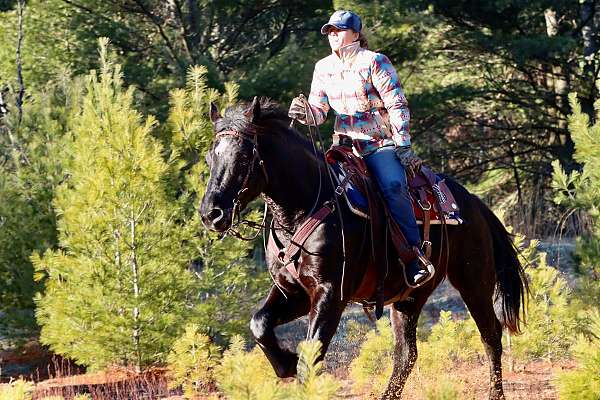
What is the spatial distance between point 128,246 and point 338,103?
4087 millimetres

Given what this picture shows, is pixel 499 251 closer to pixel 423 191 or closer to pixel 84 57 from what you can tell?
pixel 423 191

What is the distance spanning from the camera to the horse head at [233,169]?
505cm

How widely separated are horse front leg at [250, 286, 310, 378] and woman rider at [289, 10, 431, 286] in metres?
0.80

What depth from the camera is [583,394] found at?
509 centimetres

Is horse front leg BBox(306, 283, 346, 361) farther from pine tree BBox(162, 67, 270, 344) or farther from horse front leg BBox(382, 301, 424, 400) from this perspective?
pine tree BBox(162, 67, 270, 344)

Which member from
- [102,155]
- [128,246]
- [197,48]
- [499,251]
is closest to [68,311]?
[128,246]

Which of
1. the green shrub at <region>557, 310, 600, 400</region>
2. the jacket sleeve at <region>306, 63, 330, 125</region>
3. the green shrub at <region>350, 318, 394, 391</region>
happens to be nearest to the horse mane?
the jacket sleeve at <region>306, 63, 330, 125</region>

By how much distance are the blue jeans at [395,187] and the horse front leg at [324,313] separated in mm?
752

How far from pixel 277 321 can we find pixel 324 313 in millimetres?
389

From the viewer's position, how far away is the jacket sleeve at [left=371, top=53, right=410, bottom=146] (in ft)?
19.4

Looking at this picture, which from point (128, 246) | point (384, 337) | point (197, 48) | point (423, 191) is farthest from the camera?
point (197, 48)

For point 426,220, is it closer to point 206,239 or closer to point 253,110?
point 253,110

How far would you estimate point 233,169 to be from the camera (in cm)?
520

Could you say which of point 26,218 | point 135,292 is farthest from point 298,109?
point 26,218
